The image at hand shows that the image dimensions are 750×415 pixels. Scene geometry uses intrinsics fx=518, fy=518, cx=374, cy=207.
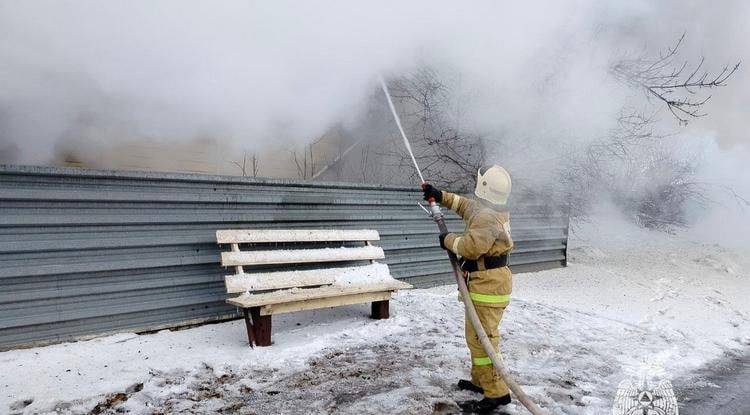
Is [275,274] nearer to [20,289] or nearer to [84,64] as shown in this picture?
[20,289]

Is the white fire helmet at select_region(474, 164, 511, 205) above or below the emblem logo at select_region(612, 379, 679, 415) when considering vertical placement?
above

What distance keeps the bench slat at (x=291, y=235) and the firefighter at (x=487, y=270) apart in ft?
6.01

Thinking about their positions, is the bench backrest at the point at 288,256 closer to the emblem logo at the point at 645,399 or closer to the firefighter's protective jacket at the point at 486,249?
the firefighter's protective jacket at the point at 486,249

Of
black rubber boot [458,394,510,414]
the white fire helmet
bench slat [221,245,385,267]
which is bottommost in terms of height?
black rubber boot [458,394,510,414]

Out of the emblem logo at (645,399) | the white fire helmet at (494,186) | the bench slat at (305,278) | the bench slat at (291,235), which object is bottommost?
the emblem logo at (645,399)

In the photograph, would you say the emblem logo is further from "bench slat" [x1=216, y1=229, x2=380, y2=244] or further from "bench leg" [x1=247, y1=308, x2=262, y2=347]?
"bench slat" [x1=216, y1=229, x2=380, y2=244]

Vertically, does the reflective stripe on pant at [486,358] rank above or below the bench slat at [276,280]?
below

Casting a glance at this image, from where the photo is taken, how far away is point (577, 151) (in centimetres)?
758

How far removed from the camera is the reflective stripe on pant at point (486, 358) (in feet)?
10.5

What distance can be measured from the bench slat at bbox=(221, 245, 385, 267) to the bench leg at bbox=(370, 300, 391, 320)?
1.60 ft

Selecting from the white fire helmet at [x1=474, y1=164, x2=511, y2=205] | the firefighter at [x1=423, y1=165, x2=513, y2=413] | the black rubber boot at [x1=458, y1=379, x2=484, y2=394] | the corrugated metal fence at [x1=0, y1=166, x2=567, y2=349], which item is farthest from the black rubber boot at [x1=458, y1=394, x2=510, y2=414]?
the corrugated metal fence at [x1=0, y1=166, x2=567, y2=349]

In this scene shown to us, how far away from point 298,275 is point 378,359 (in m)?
1.04

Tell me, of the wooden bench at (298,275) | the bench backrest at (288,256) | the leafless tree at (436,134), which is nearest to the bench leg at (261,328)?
the wooden bench at (298,275)

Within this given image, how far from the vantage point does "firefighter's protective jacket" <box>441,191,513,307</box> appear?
3.27m
